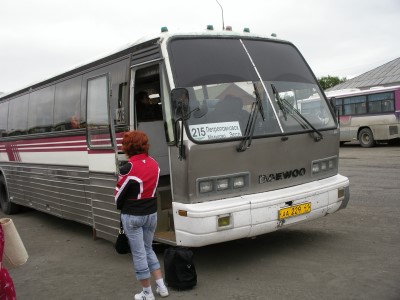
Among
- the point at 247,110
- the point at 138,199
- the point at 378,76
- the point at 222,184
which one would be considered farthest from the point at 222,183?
the point at 378,76

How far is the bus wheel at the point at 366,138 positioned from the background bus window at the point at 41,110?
17925mm

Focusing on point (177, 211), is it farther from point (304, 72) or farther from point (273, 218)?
point (304, 72)

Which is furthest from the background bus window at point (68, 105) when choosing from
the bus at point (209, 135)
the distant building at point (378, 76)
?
the distant building at point (378, 76)

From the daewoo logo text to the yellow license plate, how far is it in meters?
0.37

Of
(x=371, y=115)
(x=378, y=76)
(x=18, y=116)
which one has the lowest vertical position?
(x=371, y=115)

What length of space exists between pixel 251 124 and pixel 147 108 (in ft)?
6.21

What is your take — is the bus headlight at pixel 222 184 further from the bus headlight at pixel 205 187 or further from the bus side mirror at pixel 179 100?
the bus side mirror at pixel 179 100

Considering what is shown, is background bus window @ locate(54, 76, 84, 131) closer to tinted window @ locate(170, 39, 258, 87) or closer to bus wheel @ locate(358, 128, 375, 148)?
tinted window @ locate(170, 39, 258, 87)

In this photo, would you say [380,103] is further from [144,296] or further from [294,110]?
[144,296]

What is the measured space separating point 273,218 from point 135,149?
5.84 ft

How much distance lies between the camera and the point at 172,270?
4871 mm

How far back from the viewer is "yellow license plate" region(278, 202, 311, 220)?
5.26 meters

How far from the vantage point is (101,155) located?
641 cm

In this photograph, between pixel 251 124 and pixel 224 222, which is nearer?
pixel 224 222
